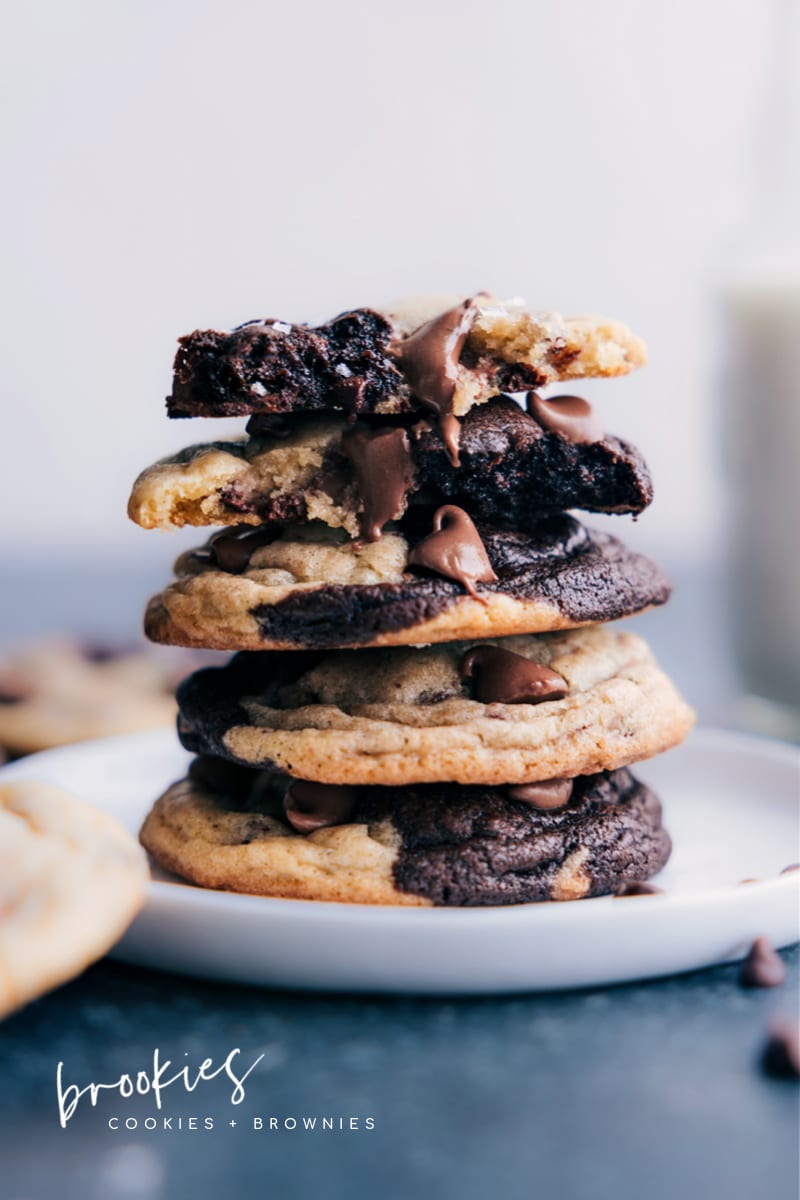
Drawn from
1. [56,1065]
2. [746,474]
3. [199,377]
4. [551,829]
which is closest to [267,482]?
[199,377]

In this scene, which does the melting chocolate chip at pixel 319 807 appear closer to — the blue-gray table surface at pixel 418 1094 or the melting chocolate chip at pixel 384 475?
the blue-gray table surface at pixel 418 1094

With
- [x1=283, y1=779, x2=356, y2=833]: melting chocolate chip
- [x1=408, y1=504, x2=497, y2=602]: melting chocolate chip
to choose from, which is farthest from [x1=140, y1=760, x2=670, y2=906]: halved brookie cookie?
[x1=408, y1=504, x2=497, y2=602]: melting chocolate chip

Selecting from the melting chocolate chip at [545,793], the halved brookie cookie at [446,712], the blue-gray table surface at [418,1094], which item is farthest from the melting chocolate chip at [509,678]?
the blue-gray table surface at [418,1094]

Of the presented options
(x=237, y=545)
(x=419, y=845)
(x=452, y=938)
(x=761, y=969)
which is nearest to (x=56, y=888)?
(x=452, y=938)

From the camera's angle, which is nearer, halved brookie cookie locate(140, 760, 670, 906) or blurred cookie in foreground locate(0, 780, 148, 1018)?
blurred cookie in foreground locate(0, 780, 148, 1018)

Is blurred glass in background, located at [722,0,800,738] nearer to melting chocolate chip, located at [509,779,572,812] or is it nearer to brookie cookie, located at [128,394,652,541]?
brookie cookie, located at [128,394,652,541]

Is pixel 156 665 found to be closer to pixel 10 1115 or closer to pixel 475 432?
pixel 475 432
